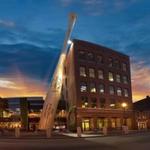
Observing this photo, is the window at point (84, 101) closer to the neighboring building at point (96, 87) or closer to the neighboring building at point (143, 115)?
the neighboring building at point (96, 87)

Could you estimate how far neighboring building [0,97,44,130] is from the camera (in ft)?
350

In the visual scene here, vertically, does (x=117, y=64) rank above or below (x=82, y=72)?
above

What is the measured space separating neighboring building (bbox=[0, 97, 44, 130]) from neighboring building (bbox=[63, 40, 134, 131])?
16142 millimetres

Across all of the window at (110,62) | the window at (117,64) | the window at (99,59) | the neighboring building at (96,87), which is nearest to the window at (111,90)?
the neighboring building at (96,87)

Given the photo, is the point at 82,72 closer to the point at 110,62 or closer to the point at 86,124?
the point at 86,124

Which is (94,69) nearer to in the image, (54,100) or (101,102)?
(101,102)

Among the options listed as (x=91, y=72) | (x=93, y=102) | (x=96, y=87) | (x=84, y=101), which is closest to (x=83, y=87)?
(x=84, y=101)

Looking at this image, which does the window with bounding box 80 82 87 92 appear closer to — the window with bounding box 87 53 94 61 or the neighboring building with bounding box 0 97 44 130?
the window with bounding box 87 53 94 61

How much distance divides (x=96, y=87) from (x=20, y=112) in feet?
106

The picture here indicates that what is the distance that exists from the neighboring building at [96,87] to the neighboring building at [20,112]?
16142 mm

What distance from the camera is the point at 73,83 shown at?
82.6 metres

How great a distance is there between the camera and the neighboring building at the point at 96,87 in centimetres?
8038

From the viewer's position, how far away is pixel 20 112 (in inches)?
4245

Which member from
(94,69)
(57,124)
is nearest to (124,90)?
(94,69)
